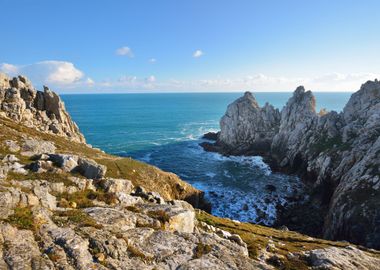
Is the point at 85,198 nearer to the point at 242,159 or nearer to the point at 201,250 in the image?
the point at 201,250

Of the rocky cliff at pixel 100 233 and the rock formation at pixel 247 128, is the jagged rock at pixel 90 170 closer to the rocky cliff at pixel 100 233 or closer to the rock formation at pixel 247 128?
the rocky cliff at pixel 100 233

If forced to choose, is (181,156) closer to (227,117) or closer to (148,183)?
(227,117)

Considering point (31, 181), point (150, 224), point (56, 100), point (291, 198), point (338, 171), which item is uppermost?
point (56, 100)

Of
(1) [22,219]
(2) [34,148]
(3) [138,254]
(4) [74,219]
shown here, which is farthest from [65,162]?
(3) [138,254]

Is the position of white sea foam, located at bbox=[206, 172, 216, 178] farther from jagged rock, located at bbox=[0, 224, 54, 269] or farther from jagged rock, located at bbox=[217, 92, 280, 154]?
jagged rock, located at bbox=[0, 224, 54, 269]

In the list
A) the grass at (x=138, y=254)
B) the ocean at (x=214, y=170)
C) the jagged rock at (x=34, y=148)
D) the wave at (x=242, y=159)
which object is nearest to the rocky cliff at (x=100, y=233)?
the grass at (x=138, y=254)

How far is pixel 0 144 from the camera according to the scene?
3719cm

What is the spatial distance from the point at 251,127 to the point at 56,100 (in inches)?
2939

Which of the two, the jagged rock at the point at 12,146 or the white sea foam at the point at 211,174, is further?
the white sea foam at the point at 211,174

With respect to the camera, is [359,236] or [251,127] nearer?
[359,236]

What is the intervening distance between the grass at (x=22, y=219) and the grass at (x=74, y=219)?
66.6 inches

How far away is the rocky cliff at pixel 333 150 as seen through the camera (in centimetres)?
4494

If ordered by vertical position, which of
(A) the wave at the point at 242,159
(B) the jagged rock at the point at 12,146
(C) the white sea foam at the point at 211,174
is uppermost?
(B) the jagged rock at the point at 12,146

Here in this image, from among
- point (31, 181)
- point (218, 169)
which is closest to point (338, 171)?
point (218, 169)
